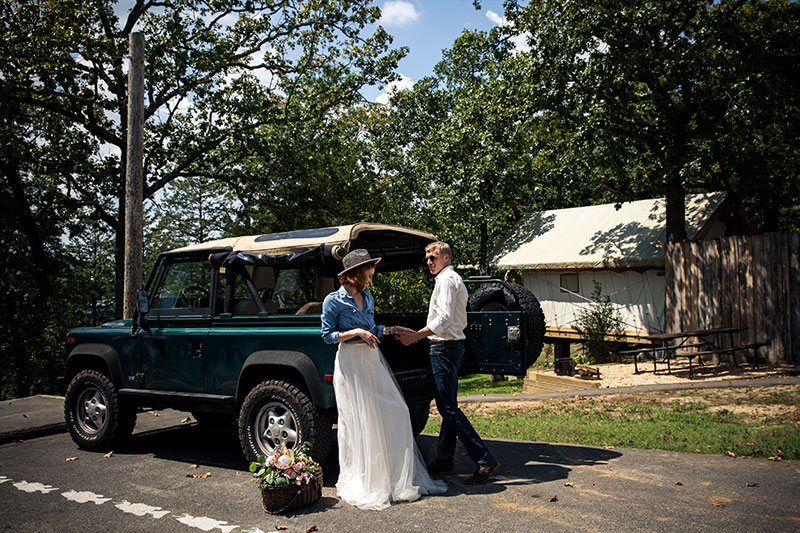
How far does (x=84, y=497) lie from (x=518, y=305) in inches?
184

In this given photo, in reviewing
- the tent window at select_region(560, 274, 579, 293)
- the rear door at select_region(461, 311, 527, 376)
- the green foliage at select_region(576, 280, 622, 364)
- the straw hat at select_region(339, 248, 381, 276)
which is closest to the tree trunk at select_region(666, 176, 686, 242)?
the green foliage at select_region(576, 280, 622, 364)

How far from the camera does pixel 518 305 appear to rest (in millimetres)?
6402

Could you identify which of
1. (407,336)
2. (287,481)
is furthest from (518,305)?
(287,481)

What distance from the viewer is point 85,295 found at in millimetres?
32969

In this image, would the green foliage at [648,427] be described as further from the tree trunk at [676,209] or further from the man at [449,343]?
the tree trunk at [676,209]

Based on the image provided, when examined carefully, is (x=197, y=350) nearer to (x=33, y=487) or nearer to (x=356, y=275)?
(x=33, y=487)

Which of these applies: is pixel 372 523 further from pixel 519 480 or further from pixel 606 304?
pixel 606 304

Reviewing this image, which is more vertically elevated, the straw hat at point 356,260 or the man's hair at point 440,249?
the man's hair at point 440,249

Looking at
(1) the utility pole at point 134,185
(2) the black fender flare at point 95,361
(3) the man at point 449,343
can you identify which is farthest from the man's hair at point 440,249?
(1) the utility pole at point 134,185

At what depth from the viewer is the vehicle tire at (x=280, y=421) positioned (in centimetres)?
550

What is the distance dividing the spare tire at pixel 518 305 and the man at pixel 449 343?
Result: 3.52ft

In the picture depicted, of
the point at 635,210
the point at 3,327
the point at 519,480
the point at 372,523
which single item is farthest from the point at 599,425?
the point at 3,327

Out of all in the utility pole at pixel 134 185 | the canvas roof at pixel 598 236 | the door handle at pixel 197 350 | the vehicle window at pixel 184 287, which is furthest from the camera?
the canvas roof at pixel 598 236

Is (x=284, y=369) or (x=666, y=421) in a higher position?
(x=284, y=369)
